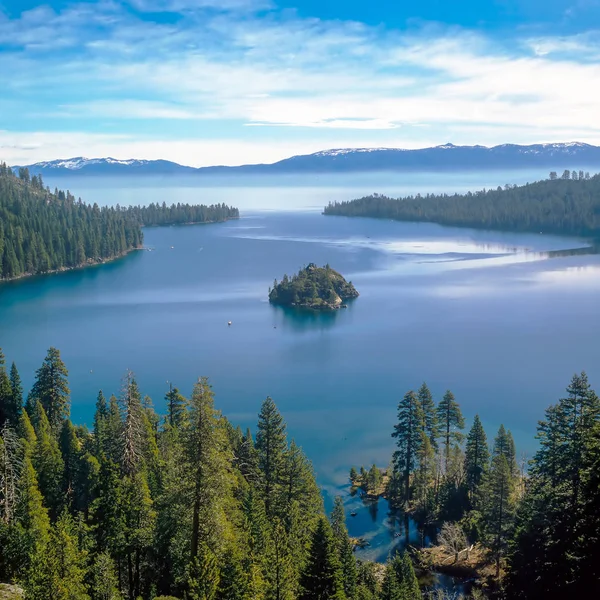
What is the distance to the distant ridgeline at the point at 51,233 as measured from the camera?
130000 mm

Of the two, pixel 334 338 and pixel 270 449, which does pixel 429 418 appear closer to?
pixel 270 449

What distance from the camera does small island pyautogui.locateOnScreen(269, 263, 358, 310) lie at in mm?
97062

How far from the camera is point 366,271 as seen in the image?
424ft

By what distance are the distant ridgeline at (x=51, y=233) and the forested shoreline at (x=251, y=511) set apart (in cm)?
9805

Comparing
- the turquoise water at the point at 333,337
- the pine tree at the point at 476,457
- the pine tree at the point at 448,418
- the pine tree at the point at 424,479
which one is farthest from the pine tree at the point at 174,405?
the pine tree at the point at 476,457

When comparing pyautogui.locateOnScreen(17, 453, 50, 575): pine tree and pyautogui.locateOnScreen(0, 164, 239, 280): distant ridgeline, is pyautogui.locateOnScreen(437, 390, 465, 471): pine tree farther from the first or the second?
pyautogui.locateOnScreen(0, 164, 239, 280): distant ridgeline

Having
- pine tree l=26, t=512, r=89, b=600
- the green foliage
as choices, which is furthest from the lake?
pine tree l=26, t=512, r=89, b=600

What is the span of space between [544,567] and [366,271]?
11055 centimetres

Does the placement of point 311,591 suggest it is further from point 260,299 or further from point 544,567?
point 260,299

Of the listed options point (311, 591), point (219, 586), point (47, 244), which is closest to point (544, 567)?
point (311, 591)

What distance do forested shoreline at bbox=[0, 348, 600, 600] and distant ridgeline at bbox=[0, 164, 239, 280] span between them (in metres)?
98.0

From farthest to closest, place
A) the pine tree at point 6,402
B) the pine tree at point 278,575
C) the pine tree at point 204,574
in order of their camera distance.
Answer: the pine tree at point 6,402
the pine tree at point 278,575
the pine tree at point 204,574

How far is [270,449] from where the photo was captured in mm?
31359

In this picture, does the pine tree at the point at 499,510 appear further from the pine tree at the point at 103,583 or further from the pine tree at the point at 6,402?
the pine tree at the point at 6,402
